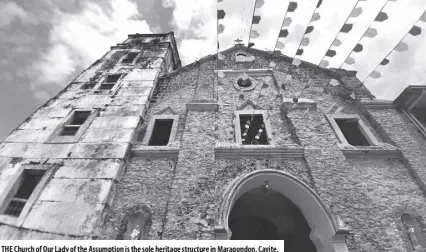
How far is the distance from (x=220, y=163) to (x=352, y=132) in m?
5.79

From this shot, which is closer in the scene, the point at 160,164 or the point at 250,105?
the point at 160,164

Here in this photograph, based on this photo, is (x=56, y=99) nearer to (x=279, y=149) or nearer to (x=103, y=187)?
(x=103, y=187)

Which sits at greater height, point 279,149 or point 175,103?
point 175,103

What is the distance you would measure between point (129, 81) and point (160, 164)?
198 inches

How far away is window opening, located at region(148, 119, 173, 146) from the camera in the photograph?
309 inches

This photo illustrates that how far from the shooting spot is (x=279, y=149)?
6.66 metres

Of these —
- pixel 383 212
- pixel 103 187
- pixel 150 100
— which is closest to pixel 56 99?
pixel 150 100

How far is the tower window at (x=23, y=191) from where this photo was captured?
5805 millimetres

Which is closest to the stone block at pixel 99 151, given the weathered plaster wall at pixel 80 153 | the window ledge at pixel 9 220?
the weathered plaster wall at pixel 80 153

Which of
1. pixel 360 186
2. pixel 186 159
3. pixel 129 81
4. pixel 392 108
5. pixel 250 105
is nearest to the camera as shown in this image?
pixel 360 186

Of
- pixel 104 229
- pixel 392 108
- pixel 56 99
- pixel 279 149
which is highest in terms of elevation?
pixel 56 99

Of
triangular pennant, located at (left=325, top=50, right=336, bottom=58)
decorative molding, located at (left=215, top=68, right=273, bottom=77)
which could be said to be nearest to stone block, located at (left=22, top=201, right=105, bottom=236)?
triangular pennant, located at (left=325, top=50, right=336, bottom=58)

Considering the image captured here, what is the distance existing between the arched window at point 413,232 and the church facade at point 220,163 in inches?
1.1

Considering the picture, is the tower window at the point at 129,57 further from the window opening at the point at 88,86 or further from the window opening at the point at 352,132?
the window opening at the point at 352,132
